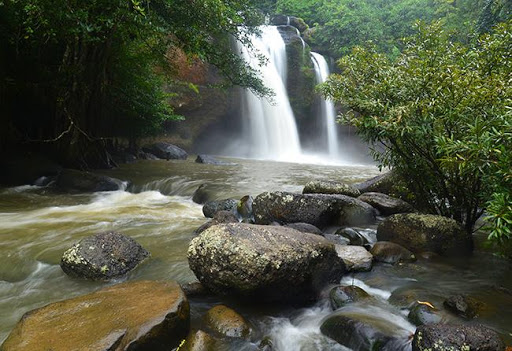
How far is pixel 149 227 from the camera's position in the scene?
6707mm

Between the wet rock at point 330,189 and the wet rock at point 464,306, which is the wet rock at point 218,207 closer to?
the wet rock at point 330,189

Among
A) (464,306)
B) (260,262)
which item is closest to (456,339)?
(464,306)

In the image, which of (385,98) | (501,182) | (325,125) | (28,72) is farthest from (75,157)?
(325,125)

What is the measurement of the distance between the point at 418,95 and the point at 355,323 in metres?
3.29

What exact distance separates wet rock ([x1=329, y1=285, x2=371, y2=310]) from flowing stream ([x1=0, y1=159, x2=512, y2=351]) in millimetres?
97

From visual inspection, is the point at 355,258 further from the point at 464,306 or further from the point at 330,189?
the point at 330,189

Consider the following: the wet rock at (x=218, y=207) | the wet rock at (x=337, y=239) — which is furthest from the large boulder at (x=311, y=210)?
the wet rock at (x=218, y=207)

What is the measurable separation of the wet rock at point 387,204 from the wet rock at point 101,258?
4.72 meters

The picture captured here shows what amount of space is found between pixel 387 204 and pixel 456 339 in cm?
465

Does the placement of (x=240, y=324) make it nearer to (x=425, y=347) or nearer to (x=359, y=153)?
(x=425, y=347)

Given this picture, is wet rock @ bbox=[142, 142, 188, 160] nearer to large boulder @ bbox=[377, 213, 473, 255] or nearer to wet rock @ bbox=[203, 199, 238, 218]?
wet rock @ bbox=[203, 199, 238, 218]

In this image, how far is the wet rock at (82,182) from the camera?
992 centimetres

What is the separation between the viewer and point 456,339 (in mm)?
2664

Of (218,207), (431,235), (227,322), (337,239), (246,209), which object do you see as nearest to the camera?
(227,322)
